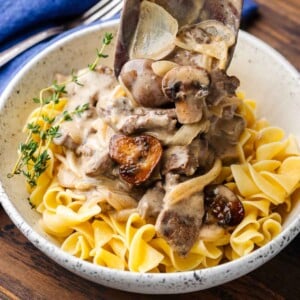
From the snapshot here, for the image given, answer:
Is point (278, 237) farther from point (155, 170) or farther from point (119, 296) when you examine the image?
point (119, 296)

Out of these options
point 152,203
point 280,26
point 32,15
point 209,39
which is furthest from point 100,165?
point 280,26

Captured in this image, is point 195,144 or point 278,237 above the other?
point 195,144

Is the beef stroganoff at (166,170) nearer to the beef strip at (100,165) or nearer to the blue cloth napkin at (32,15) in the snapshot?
the beef strip at (100,165)

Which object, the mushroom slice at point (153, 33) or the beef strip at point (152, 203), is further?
the mushroom slice at point (153, 33)

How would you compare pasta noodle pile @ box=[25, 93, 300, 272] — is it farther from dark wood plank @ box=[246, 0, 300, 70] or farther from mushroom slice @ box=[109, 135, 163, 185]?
dark wood plank @ box=[246, 0, 300, 70]

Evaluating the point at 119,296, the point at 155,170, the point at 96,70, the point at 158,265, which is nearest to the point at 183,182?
the point at 155,170

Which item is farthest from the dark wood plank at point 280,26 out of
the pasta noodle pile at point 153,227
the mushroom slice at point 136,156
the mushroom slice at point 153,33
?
the mushroom slice at point 136,156
